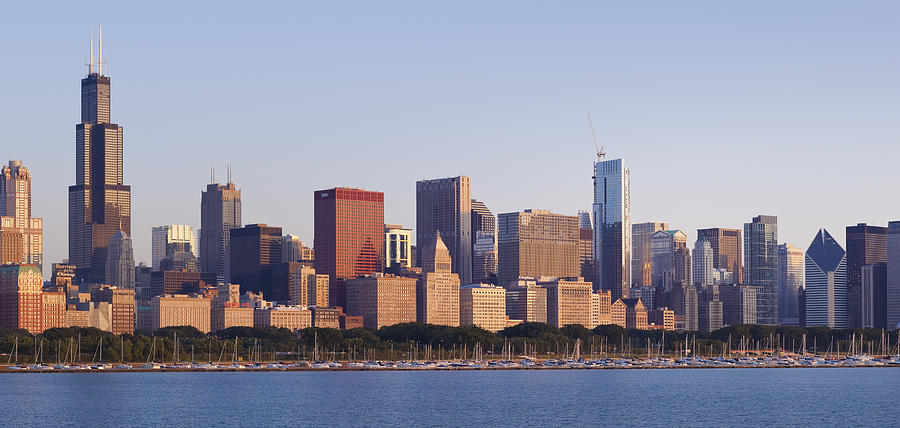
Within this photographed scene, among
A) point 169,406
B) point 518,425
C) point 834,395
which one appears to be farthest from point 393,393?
point 834,395

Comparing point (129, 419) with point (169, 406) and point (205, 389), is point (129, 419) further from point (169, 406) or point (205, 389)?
point (205, 389)

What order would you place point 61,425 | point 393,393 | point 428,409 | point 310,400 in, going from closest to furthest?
1. point 61,425
2. point 428,409
3. point 310,400
4. point 393,393

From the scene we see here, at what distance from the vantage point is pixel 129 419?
488 ft

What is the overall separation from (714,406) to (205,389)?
2726 inches

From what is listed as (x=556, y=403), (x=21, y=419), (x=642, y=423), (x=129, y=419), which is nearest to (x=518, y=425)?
(x=642, y=423)

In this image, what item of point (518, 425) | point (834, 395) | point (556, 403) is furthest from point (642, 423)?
point (834, 395)

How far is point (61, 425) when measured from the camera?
142 m

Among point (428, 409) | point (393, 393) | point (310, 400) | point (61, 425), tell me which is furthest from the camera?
point (393, 393)

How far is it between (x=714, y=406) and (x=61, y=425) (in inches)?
2988

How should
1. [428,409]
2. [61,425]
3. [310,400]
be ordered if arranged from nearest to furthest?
[61,425] → [428,409] → [310,400]

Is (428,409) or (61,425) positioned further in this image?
(428,409)

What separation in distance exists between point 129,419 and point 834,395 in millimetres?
98044

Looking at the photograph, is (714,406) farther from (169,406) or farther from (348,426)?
(169,406)

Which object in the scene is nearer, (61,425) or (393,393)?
(61,425)
